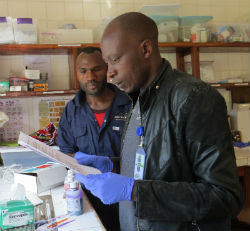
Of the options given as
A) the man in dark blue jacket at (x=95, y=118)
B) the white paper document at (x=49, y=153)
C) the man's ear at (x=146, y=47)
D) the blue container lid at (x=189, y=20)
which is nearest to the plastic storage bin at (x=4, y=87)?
the man in dark blue jacket at (x=95, y=118)

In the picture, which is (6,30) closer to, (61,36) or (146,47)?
(61,36)

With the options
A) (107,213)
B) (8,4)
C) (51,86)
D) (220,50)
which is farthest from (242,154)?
(8,4)

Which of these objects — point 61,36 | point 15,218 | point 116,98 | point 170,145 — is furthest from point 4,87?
point 170,145

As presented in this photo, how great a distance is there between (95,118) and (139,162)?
115 centimetres

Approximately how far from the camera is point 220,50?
3479 mm

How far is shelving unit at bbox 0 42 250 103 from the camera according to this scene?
272cm

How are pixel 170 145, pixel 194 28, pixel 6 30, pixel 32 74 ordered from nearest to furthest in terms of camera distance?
pixel 170 145 < pixel 6 30 < pixel 32 74 < pixel 194 28

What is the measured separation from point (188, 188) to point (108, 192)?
0.30 metres

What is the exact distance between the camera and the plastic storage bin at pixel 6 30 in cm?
264

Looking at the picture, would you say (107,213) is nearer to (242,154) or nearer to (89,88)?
(89,88)

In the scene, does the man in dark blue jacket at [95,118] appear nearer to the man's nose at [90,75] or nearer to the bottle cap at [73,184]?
the man's nose at [90,75]

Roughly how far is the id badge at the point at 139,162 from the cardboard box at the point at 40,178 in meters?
0.74

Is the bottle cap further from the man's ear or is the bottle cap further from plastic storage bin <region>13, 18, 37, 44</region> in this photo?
plastic storage bin <region>13, 18, 37, 44</region>

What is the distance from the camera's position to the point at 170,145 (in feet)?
3.00
